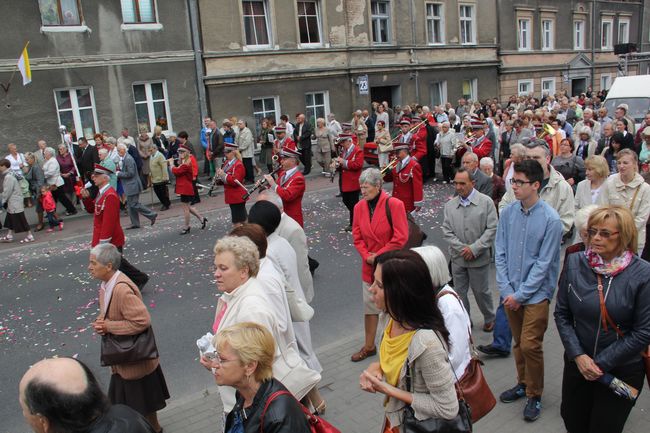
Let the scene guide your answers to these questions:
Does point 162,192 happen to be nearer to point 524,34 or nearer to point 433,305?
point 433,305

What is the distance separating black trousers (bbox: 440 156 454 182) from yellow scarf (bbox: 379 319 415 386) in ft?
44.7

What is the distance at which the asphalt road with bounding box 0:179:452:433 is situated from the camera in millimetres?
6332

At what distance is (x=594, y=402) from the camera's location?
3.64 meters

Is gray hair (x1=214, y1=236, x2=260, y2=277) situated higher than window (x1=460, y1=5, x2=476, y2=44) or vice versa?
window (x1=460, y1=5, x2=476, y2=44)

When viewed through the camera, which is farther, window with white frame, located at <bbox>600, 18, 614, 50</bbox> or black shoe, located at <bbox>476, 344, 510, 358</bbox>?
window with white frame, located at <bbox>600, 18, 614, 50</bbox>

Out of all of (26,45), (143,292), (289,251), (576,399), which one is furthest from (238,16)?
(576,399)

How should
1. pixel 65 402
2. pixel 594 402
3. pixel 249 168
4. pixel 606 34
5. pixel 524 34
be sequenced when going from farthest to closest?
pixel 606 34
pixel 524 34
pixel 249 168
pixel 594 402
pixel 65 402

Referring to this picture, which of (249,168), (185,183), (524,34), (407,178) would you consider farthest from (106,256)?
(524,34)

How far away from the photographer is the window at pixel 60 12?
17.0m

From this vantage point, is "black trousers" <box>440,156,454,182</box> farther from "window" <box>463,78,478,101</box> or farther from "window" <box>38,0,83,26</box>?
"window" <box>463,78,478,101</box>

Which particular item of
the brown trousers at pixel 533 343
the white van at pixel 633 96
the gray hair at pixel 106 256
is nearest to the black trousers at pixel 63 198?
the gray hair at pixel 106 256

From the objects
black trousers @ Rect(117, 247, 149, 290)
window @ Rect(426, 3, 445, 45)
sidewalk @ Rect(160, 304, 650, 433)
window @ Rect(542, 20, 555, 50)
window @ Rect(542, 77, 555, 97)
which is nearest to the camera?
sidewalk @ Rect(160, 304, 650, 433)

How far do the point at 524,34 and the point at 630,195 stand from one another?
97.1 ft

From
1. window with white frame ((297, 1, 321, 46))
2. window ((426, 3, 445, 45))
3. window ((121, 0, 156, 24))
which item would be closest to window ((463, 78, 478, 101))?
window ((426, 3, 445, 45))
